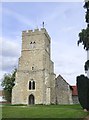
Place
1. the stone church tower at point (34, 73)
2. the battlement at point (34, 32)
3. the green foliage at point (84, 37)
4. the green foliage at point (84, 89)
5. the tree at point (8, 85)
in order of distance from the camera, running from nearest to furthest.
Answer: the green foliage at point (84, 37), the green foliage at point (84, 89), the stone church tower at point (34, 73), the battlement at point (34, 32), the tree at point (8, 85)

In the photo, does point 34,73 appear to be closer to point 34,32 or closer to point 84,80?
point 34,32

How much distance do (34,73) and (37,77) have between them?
121 centimetres

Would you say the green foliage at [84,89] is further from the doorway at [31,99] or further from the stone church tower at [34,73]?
the doorway at [31,99]

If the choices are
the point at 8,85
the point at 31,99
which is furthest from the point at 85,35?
the point at 8,85

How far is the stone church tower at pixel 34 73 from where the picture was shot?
56438 millimetres

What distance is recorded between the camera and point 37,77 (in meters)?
57.1

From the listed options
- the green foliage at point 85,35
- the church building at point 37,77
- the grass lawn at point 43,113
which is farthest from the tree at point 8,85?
the green foliage at point 85,35

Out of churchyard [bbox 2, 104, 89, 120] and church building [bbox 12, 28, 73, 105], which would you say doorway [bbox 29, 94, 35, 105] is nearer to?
church building [bbox 12, 28, 73, 105]

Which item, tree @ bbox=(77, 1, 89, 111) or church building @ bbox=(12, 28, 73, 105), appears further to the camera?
church building @ bbox=(12, 28, 73, 105)

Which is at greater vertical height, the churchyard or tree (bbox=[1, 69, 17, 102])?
tree (bbox=[1, 69, 17, 102])

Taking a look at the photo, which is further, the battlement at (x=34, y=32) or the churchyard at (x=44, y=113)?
the battlement at (x=34, y=32)

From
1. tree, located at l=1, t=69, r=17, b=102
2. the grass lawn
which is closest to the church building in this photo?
tree, located at l=1, t=69, r=17, b=102

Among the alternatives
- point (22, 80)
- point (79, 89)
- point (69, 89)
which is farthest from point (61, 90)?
point (79, 89)

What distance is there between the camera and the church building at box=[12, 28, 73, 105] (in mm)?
56594
